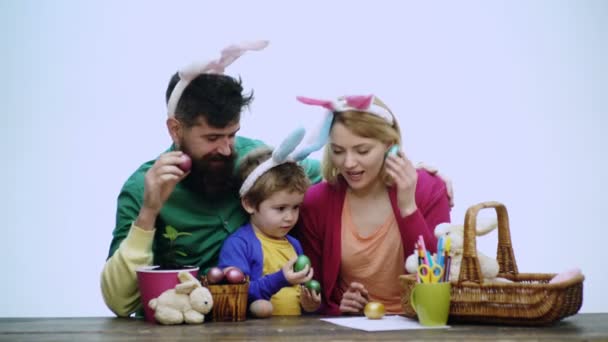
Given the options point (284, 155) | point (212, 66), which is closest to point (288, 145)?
point (284, 155)

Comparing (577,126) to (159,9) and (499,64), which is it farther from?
(159,9)

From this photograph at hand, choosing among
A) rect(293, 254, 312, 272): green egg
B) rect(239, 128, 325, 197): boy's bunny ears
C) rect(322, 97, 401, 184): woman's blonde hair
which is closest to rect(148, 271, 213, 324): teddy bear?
rect(293, 254, 312, 272): green egg

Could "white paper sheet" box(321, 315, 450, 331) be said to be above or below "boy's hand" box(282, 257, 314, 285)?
below

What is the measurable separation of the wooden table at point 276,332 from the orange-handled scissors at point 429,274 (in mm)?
123

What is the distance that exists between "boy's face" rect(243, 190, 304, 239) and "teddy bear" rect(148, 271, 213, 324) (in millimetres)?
380

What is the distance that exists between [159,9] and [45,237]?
1083 millimetres

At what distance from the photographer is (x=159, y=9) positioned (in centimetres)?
341

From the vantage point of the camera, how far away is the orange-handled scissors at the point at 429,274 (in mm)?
1918

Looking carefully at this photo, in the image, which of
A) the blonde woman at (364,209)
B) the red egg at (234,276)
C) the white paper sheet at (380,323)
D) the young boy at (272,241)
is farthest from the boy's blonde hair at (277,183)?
the white paper sheet at (380,323)

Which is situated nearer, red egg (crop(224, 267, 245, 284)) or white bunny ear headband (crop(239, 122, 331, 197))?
red egg (crop(224, 267, 245, 284))

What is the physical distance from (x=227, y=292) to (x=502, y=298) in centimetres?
70

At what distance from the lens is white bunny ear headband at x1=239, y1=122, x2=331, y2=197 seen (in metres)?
2.29

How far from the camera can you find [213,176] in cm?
245

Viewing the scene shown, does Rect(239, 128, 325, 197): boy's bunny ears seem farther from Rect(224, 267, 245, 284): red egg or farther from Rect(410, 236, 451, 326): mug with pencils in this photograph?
Rect(410, 236, 451, 326): mug with pencils
